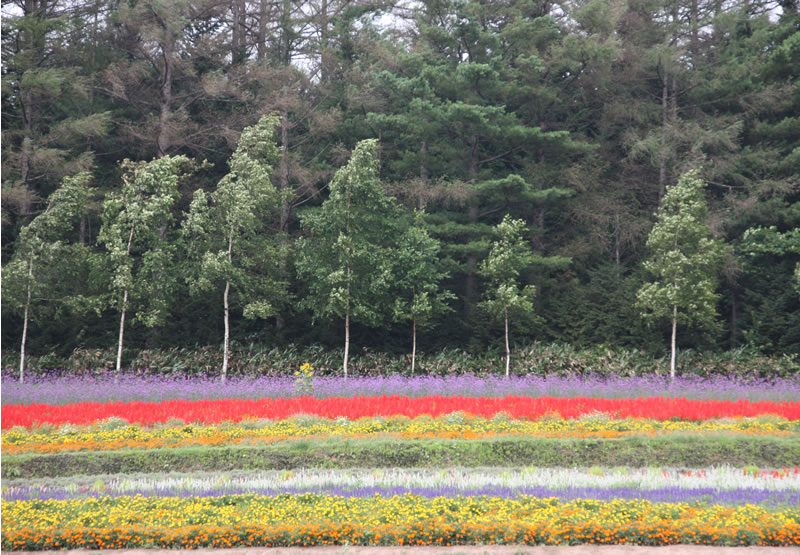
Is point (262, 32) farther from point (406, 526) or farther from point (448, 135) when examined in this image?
point (406, 526)

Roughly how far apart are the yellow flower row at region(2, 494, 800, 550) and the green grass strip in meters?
3.27

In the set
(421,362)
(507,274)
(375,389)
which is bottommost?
(375,389)

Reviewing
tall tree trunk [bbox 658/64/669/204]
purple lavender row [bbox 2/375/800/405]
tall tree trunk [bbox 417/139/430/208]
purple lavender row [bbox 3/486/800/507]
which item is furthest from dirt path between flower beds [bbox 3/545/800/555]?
tall tree trunk [bbox 658/64/669/204]

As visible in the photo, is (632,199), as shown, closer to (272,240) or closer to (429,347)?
(429,347)

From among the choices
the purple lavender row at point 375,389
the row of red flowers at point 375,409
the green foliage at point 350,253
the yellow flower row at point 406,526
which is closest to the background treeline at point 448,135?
the green foliage at point 350,253

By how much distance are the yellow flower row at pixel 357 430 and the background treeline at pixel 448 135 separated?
9.80 metres

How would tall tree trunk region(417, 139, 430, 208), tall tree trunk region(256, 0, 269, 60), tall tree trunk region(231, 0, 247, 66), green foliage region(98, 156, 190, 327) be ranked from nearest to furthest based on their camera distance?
green foliage region(98, 156, 190, 327) < tall tree trunk region(417, 139, 430, 208) < tall tree trunk region(256, 0, 269, 60) < tall tree trunk region(231, 0, 247, 66)

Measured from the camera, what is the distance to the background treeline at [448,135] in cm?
2489

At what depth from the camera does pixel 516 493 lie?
8.84 metres

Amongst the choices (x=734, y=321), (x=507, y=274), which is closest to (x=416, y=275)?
(x=507, y=274)

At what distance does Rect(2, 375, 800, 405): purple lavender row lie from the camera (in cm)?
1758

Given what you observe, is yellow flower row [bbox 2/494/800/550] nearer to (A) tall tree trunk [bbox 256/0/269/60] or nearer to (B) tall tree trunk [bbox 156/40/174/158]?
(B) tall tree trunk [bbox 156/40/174/158]

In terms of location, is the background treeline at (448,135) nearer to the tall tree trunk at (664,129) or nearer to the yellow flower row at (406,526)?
the tall tree trunk at (664,129)

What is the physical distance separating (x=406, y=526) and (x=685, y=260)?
17.2m
